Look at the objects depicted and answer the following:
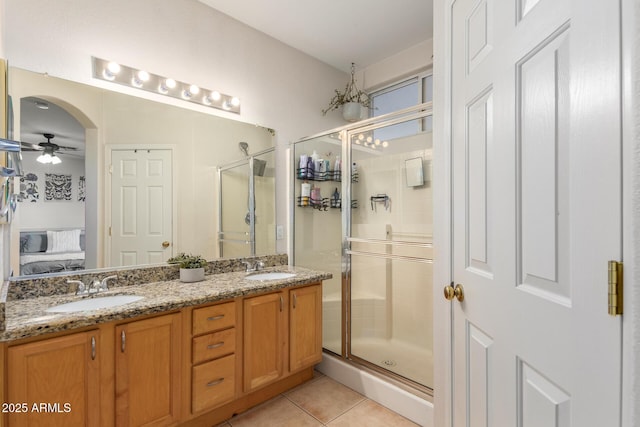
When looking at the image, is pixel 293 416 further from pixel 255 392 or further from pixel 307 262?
pixel 307 262

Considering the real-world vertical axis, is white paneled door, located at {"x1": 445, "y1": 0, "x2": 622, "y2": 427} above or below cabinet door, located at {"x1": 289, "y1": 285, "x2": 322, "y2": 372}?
above

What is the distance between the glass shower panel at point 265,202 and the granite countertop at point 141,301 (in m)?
0.39

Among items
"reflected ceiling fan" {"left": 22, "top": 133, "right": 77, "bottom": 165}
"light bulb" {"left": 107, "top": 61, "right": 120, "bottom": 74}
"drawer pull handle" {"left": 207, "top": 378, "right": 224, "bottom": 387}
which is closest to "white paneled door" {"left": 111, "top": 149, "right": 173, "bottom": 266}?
"reflected ceiling fan" {"left": 22, "top": 133, "right": 77, "bottom": 165}

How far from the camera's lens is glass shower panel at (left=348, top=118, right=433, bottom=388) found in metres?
2.39

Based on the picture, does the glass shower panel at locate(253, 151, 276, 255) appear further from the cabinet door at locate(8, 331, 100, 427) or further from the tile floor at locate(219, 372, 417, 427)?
the cabinet door at locate(8, 331, 100, 427)

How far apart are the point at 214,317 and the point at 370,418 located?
1188 millimetres

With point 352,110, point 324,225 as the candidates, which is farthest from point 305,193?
point 352,110

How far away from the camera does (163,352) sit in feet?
5.10

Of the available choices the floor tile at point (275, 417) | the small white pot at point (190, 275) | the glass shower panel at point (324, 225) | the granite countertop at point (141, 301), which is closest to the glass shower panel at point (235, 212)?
the granite countertop at point (141, 301)

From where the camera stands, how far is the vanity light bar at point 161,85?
6.20ft

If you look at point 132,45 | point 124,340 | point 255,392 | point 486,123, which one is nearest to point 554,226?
point 486,123

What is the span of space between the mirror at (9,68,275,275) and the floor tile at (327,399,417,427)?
145 cm

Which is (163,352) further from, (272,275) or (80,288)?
(272,275)

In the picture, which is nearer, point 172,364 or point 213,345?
point 172,364
